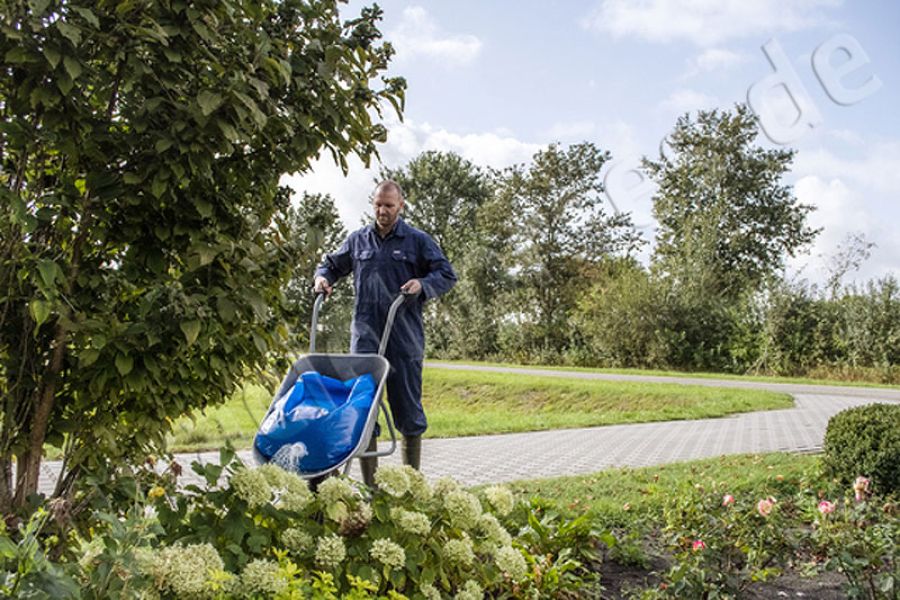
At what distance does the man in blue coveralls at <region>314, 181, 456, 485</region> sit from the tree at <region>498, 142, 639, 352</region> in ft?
95.1

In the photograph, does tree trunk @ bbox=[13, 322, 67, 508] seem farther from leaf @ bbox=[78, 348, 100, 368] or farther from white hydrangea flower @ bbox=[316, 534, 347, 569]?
white hydrangea flower @ bbox=[316, 534, 347, 569]

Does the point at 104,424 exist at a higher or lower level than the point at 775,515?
higher

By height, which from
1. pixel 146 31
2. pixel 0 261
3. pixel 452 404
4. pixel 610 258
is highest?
pixel 610 258

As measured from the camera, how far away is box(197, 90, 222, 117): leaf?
2.23 m

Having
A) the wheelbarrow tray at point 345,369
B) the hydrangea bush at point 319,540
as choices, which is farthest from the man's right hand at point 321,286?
the hydrangea bush at point 319,540

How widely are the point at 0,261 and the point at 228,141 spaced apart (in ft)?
2.73

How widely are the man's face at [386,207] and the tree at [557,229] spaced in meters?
29.0

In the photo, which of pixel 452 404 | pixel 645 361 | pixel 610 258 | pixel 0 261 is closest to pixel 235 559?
pixel 0 261

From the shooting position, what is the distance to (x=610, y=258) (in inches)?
1417

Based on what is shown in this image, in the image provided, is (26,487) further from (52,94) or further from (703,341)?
(703,341)

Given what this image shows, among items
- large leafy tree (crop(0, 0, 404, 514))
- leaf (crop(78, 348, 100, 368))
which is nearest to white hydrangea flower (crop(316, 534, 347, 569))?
large leafy tree (crop(0, 0, 404, 514))

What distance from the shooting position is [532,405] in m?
16.8

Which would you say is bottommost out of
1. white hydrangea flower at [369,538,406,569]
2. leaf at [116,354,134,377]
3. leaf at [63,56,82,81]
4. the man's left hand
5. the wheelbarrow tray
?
white hydrangea flower at [369,538,406,569]

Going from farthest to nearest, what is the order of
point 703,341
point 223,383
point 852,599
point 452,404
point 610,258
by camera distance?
point 610,258
point 703,341
point 452,404
point 852,599
point 223,383
